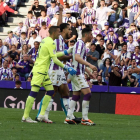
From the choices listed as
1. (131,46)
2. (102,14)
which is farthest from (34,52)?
(131,46)

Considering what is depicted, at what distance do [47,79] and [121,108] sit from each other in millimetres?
7233

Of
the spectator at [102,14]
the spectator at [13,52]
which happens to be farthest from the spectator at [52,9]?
the spectator at [13,52]

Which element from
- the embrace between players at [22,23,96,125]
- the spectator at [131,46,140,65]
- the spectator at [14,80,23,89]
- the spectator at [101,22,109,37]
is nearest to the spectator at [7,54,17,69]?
the spectator at [14,80,23,89]

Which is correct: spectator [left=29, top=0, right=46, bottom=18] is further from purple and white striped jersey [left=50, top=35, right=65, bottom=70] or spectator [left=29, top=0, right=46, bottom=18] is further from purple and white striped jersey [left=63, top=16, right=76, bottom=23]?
purple and white striped jersey [left=50, top=35, right=65, bottom=70]

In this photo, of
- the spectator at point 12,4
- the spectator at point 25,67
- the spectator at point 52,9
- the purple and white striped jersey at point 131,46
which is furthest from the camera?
the spectator at point 12,4

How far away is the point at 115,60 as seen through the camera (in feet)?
67.3

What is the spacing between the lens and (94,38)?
72.9ft

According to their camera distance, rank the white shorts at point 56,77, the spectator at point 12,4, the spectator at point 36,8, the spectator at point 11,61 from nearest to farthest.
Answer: the white shorts at point 56,77
the spectator at point 11,61
the spectator at point 36,8
the spectator at point 12,4

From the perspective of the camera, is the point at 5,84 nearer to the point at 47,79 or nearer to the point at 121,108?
the point at 121,108

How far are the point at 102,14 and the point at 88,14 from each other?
693 millimetres

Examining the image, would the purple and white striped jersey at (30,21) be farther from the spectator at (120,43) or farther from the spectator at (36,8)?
the spectator at (120,43)

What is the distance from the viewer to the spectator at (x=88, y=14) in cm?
2344

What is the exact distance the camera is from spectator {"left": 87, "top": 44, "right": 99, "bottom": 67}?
20314 mm

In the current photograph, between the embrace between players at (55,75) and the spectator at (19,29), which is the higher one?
the spectator at (19,29)
